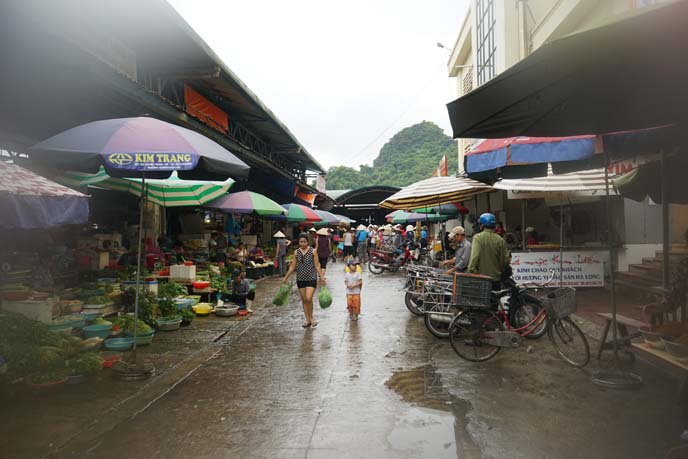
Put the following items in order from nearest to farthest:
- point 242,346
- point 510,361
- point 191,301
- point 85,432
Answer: point 85,432
point 510,361
point 242,346
point 191,301

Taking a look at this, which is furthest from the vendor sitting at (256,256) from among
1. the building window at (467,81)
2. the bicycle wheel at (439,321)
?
the building window at (467,81)

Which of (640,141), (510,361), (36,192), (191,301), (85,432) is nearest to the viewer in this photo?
(85,432)

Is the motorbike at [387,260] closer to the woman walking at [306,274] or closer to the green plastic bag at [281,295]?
the woman walking at [306,274]

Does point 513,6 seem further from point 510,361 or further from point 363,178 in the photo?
point 363,178

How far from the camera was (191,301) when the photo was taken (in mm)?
9500

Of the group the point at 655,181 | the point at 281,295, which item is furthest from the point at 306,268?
the point at 655,181

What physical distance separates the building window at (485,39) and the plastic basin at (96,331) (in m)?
16.5

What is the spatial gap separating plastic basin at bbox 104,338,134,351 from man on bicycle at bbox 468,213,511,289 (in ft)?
17.1

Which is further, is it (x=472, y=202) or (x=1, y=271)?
(x=472, y=202)

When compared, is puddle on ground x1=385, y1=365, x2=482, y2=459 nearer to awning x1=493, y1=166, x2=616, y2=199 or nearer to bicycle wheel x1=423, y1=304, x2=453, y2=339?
bicycle wheel x1=423, y1=304, x2=453, y2=339

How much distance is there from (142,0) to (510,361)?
305 inches

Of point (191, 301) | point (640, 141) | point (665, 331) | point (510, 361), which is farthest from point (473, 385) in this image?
point (191, 301)

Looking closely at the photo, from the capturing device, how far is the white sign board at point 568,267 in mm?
10938

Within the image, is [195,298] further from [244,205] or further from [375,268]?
[375,268]
